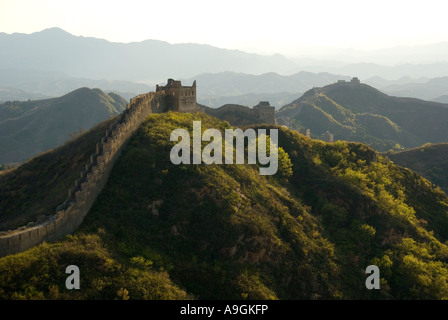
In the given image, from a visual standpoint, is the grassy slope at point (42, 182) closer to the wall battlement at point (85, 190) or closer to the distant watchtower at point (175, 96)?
the wall battlement at point (85, 190)

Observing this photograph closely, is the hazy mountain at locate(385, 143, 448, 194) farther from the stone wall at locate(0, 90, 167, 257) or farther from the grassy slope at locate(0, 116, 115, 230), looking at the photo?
the grassy slope at locate(0, 116, 115, 230)

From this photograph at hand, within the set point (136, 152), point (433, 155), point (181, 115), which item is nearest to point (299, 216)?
point (136, 152)

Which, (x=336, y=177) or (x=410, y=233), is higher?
(x=336, y=177)

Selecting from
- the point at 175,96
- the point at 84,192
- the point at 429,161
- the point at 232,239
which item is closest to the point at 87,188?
the point at 84,192

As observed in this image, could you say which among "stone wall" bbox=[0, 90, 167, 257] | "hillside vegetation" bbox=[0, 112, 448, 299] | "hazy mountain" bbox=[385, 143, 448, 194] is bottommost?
"hazy mountain" bbox=[385, 143, 448, 194]

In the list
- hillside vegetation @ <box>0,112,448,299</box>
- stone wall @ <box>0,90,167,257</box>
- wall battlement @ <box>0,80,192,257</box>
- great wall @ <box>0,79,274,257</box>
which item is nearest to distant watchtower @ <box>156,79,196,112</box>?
great wall @ <box>0,79,274,257</box>

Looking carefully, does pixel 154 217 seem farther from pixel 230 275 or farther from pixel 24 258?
pixel 24 258

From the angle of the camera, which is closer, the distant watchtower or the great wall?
the great wall
